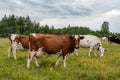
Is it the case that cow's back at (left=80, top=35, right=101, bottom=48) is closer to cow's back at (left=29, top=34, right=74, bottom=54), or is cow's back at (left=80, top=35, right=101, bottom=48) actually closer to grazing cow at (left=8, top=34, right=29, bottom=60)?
grazing cow at (left=8, top=34, right=29, bottom=60)

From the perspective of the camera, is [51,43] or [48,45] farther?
[51,43]

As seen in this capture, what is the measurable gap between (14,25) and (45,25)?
11.7 metres

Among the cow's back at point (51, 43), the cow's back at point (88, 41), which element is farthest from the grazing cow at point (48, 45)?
the cow's back at point (88, 41)

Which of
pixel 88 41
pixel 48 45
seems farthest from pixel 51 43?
pixel 88 41

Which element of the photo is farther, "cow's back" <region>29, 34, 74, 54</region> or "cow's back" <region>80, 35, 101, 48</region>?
"cow's back" <region>80, 35, 101, 48</region>

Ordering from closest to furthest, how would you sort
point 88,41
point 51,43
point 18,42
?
1. point 51,43
2. point 18,42
3. point 88,41

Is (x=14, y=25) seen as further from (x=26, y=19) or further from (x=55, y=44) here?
(x=55, y=44)

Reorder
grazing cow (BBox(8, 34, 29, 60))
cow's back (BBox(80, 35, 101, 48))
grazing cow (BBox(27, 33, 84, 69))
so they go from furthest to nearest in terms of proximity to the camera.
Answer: cow's back (BBox(80, 35, 101, 48))
grazing cow (BBox(8, 34, 29, 60))
grazing cow (BBox(27, 33, 84, 69))

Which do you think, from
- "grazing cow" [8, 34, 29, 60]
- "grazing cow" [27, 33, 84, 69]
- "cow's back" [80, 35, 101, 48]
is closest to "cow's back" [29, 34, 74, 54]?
"grazing cow" [27, 33, 84, 69]

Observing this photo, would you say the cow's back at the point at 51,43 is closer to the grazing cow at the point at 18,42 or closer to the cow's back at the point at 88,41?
the grazing cow at the point at 18,42

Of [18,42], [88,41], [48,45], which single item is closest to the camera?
[48,45]

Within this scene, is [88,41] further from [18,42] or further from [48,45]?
[48,45]

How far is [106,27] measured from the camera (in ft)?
486

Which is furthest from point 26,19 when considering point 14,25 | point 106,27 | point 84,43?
point 84,43
